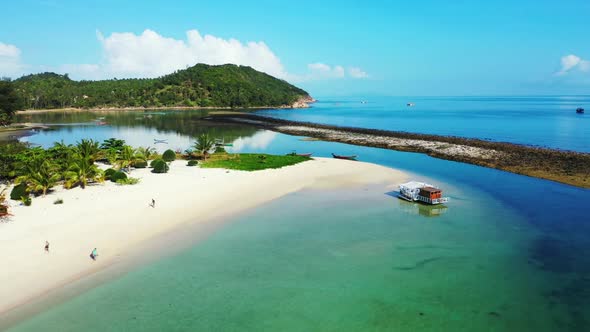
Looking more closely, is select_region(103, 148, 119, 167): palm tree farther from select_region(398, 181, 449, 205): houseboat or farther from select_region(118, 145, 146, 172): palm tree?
select_region(398, 181, 449, 205): houseboat

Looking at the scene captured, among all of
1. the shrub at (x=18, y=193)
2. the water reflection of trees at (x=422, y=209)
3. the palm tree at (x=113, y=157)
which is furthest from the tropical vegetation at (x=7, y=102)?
the water reflection of trees at (x=422, y=209)

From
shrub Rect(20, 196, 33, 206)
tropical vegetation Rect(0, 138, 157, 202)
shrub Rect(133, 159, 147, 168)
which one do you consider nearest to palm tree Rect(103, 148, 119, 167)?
tropical vegetation Rect(0, 138, 157, 202)

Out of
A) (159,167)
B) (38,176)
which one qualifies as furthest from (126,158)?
(38,176)

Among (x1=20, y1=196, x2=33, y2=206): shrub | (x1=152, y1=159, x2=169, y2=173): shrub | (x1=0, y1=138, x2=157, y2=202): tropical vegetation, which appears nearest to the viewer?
(x1=20, y1=196, x2=33, y2=206): shrub

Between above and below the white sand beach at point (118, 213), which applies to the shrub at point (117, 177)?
above

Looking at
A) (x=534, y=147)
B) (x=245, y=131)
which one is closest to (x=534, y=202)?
(x=534, y=147)

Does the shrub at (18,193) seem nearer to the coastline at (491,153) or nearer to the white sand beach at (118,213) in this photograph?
the white sand beach at (118,213)

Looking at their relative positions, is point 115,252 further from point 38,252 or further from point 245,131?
point 245,131

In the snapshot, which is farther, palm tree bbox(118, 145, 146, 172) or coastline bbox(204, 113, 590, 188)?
coastline bbox(204, 113, 590, 188)

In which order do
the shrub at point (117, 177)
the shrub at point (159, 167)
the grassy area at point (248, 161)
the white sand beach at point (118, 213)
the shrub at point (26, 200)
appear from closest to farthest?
the white sand beach at point (118, 213) → the shrub at point (26, 200) → the shrub at point (117, 177) → the shrub at point (159, 167) → the grassy area at point (248, 161)
